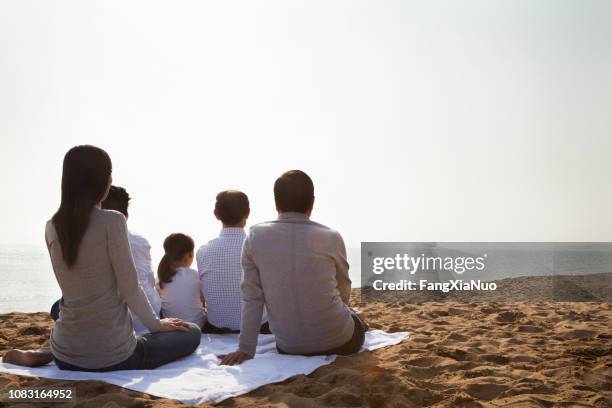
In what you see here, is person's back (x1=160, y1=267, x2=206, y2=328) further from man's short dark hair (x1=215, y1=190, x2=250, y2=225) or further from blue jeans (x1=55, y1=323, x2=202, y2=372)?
blue jeans (x1=55, y1=323, x2=202, y2=372)

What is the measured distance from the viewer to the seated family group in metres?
3.15

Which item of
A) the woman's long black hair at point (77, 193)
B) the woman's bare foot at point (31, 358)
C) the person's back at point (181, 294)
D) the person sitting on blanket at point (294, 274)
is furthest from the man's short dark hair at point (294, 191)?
the woman's bare foot at point (31, 358)

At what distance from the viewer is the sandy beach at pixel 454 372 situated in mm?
2918

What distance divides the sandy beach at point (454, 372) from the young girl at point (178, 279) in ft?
4.51

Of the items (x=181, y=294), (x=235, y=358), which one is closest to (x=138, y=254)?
(x=181, y=294)

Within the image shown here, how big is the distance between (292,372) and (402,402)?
916mm

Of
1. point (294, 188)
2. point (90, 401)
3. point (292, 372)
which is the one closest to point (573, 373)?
point (292, 372)

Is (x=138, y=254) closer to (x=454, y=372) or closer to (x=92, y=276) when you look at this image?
(x=92, y=276)

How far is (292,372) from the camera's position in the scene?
3.52 metres

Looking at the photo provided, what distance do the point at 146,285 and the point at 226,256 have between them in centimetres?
75

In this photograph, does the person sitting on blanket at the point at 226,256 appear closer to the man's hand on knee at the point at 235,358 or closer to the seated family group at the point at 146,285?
the seated family group at the point at 146,285

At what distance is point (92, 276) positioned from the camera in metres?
3.21

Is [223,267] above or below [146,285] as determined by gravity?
above

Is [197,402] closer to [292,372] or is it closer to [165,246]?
[292,372]
